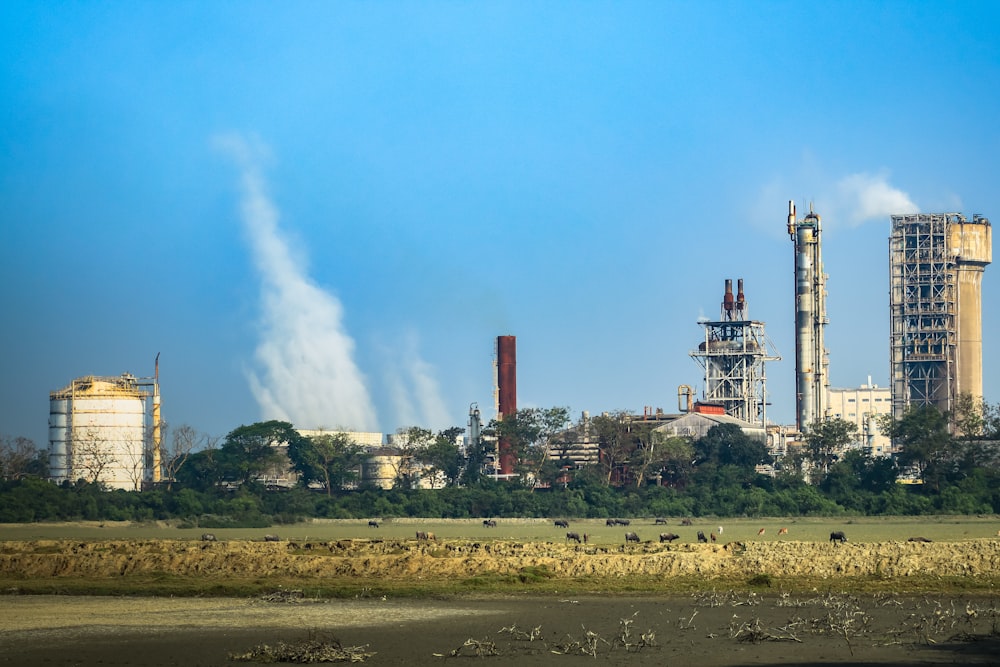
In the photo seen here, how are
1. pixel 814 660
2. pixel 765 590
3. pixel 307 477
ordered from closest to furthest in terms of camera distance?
pixel 814 660, pixel 765 590, pixel 307 477

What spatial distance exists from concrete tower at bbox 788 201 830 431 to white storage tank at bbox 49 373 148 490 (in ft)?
279

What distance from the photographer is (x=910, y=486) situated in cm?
15038

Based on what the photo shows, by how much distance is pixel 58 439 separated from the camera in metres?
153

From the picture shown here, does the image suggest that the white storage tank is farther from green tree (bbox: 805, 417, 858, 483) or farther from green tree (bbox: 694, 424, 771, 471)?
green tree (bbox: 805, 417, 858, 483)

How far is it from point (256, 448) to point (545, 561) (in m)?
97.0

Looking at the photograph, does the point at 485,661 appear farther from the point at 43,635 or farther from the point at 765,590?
the point at 765,590

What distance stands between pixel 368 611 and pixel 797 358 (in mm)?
147442

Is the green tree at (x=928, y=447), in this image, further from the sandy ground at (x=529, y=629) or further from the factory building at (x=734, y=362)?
the sandy ground at (x=529, y=629)

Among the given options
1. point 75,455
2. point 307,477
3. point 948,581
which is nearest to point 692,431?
point 307,477

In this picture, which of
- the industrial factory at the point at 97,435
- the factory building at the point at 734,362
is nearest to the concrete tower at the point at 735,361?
the factory building at the point at 734,362

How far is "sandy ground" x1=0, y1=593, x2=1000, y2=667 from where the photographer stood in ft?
129

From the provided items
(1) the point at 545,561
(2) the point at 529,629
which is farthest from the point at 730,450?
(2) the point at 529,629

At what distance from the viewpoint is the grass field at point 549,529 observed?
97875 mm

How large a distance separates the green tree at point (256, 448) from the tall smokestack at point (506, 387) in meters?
23.7
